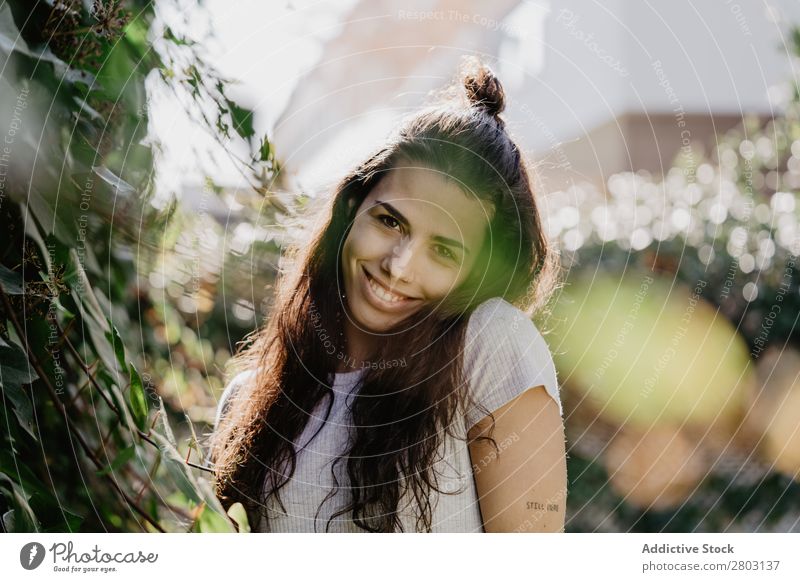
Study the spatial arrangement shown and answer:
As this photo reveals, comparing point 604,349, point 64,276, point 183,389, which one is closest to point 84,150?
point 64,276

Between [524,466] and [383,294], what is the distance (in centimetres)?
22

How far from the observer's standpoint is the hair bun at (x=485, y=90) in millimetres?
705

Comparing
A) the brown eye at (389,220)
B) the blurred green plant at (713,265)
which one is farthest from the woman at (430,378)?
the blurred green plant at (713,265)

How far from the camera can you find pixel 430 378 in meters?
0.73

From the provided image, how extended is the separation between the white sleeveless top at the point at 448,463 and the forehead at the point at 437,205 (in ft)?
0.26

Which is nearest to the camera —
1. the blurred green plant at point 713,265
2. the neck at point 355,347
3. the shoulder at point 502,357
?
the shoulder at point 502,357

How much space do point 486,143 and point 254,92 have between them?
0.82ft

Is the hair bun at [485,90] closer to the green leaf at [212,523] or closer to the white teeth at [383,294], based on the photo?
the white teeth at [383,294]

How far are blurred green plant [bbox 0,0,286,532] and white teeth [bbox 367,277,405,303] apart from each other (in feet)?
0.52

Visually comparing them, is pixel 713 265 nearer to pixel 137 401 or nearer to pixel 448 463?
pixel 448 463

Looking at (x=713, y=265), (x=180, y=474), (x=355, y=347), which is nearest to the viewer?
(x=180, y=474)

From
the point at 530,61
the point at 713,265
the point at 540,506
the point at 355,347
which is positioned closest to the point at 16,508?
the point at 355,347

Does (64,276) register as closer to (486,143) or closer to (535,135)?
(486,143)

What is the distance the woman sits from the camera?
679 millimetres
